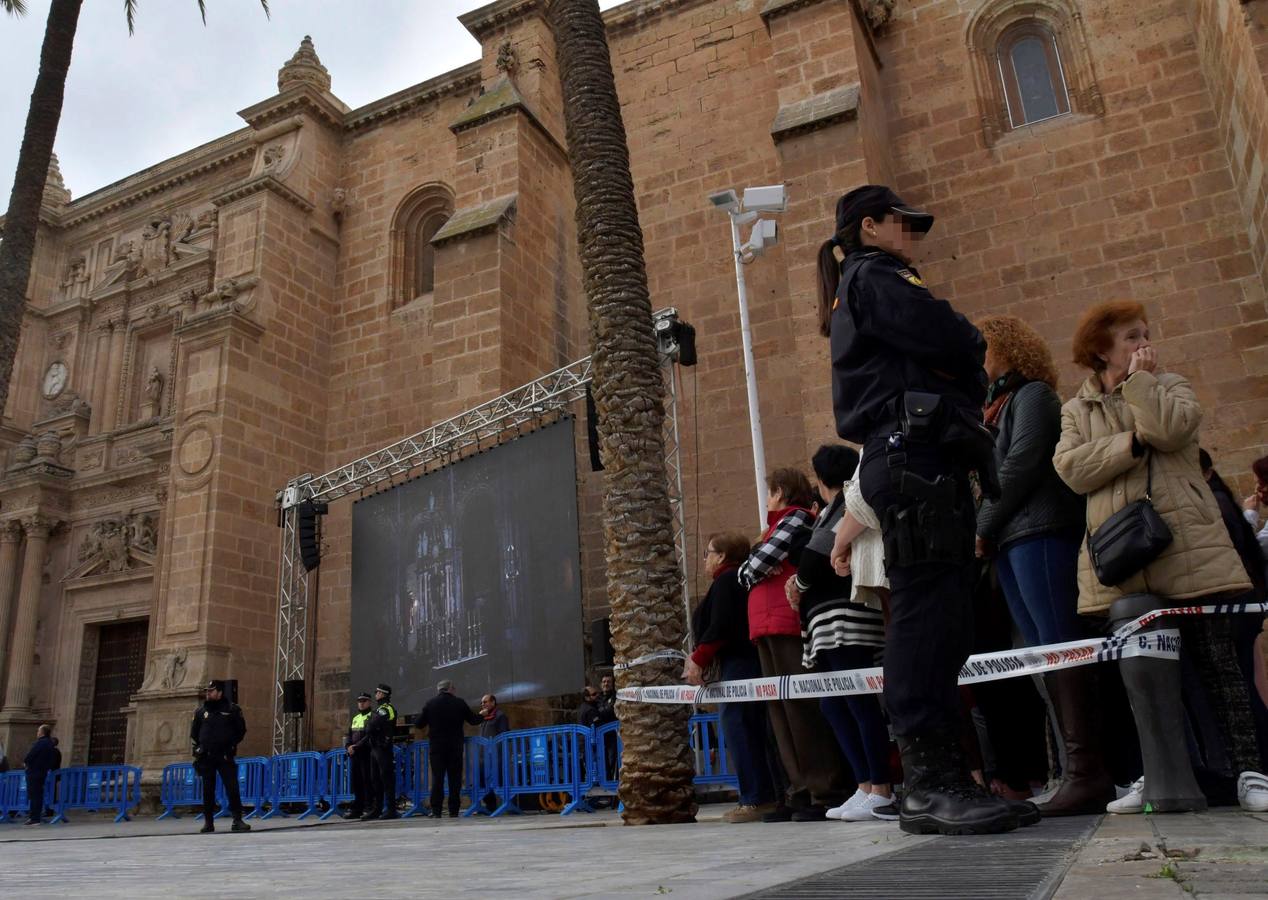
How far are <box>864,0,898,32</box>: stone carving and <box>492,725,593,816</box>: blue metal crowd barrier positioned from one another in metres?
10.5

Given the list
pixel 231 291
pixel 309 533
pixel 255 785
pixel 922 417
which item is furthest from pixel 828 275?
pixel 231 291

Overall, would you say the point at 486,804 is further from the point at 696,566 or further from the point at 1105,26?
the point at 1105,26

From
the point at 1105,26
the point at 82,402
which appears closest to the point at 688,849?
the point at 1105,26

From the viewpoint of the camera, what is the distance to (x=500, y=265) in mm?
13656

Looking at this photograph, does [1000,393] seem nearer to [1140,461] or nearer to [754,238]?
[1140,461]

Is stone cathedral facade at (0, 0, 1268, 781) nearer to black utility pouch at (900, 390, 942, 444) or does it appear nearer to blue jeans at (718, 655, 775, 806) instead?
blue jeans at (718, 655, 775, 806)

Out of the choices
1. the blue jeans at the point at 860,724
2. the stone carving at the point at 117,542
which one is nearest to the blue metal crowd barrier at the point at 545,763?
the blue jeans at the point at 860,724

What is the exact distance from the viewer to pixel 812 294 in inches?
436

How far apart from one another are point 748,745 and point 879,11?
11.7m

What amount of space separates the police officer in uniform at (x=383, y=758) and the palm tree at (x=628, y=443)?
17.2 feet

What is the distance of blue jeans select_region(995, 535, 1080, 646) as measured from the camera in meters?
3.77

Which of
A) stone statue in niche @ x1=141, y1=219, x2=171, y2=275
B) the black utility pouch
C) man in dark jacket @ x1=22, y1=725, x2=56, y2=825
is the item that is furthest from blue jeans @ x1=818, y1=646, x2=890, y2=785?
stone statue in niche @ x1=141, y1=219, x2=171, y2=275

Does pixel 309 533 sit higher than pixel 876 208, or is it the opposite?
pixel 309 533

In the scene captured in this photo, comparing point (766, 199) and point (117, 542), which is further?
point (117, 542)
